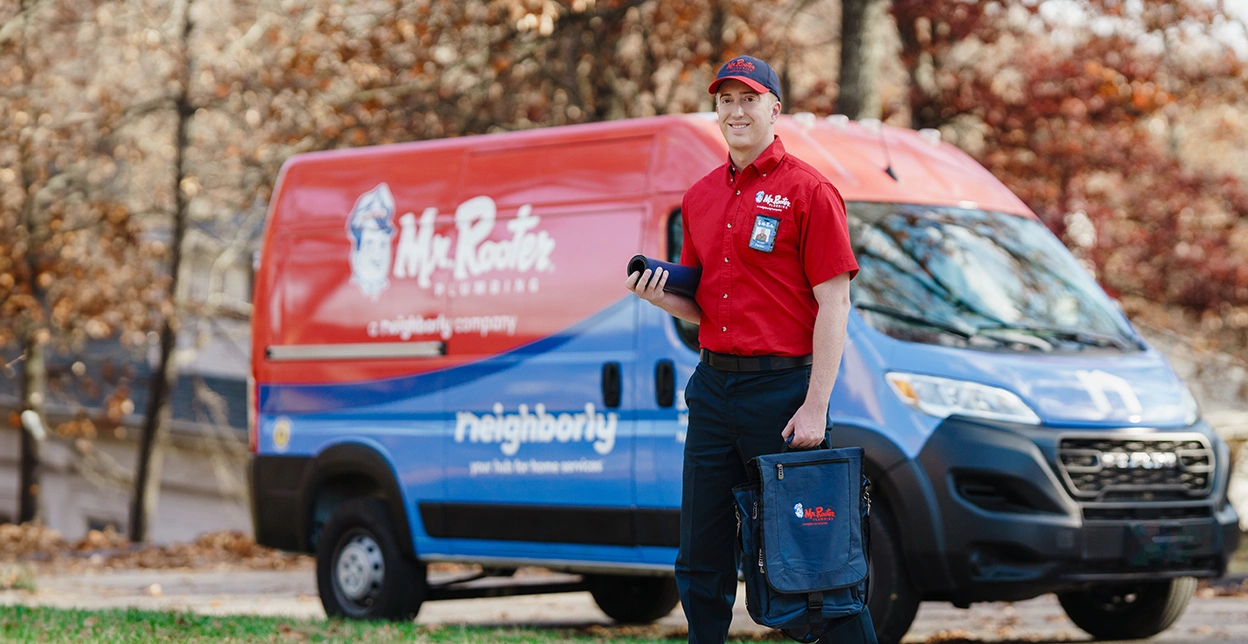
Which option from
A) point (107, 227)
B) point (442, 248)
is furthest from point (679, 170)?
point (107, 227)

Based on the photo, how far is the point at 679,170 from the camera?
7.73 metres

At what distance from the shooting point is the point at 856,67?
13.0 metres

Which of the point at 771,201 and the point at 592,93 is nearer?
the point at 771,201

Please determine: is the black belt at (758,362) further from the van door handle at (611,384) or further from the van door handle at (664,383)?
the van door handle at (611,384)

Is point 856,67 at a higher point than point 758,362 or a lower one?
higher

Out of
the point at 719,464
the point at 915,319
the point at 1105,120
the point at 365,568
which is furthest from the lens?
the point at 1105,120

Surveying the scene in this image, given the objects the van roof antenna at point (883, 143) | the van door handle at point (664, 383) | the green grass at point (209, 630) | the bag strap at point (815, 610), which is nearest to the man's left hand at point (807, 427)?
the bag strap at point (815, 610)

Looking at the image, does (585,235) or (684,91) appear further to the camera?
(684,91)

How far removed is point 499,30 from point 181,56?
3.92 meters

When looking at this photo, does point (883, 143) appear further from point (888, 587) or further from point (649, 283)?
point (649, 283)

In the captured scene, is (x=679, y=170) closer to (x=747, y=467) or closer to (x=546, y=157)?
(x=546, y=157)

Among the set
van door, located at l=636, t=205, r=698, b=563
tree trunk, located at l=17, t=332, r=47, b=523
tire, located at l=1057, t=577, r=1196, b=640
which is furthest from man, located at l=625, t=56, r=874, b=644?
tree trunk, located at l=17, t=332, r=47, b=523

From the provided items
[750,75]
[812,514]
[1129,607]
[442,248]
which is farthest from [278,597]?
[750,75]

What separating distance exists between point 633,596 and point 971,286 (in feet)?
10.2
